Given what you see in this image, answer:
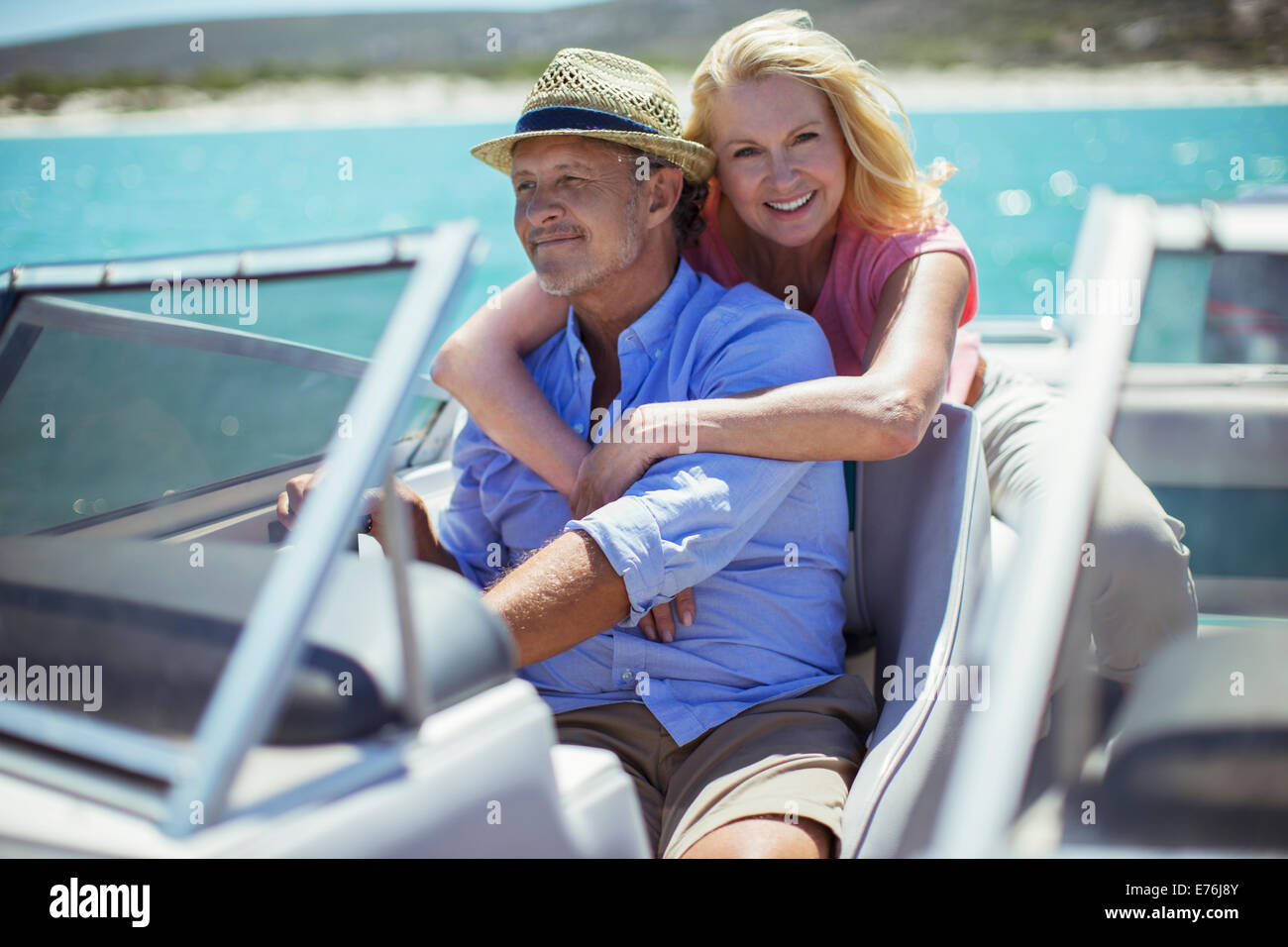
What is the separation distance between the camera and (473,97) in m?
48.1

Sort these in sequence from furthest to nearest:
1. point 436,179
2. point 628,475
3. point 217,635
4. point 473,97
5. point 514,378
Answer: point 473,97, point 436,179, point 514,378, point 628,475, point 217,635

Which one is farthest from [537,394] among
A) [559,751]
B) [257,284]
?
[559,751]

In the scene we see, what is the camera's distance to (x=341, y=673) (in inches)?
41.6

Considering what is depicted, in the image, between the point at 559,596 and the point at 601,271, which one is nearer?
the point at 559,596

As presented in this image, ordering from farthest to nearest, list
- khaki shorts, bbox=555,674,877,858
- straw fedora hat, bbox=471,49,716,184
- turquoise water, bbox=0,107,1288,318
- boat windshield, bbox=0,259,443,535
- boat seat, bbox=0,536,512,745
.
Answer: turquoise water, bbox=0,107,1288,318 < straw fedora hat, bbox=471,49,716,184 < khaki shorts, bbox=555,674,877,858 < boat windshield, bbox=0,259,443,535 < boat seat, bbox=0,536,512,745

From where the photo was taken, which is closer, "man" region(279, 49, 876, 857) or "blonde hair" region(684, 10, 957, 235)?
"man" region(279, 49, 876, 857)

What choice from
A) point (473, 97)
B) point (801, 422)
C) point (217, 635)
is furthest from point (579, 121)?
point (473, 97)

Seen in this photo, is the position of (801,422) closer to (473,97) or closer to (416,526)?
(416,526)

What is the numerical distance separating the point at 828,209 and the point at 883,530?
0.75m

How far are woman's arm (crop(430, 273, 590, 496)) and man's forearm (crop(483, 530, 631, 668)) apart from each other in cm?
34

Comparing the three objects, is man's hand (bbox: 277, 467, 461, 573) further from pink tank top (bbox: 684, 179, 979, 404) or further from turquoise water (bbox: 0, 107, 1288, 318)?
turquoise water (bbox: 0, 107, 1288, 318)

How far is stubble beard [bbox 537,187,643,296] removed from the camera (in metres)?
2.08

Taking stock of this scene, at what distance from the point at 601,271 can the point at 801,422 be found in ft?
1.84

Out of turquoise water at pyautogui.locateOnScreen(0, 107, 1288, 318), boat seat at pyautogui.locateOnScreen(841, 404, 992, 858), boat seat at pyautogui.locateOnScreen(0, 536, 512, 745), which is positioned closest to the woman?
boat seat at pyautogui.locateOnScreen(841, 404, 992, 858)
